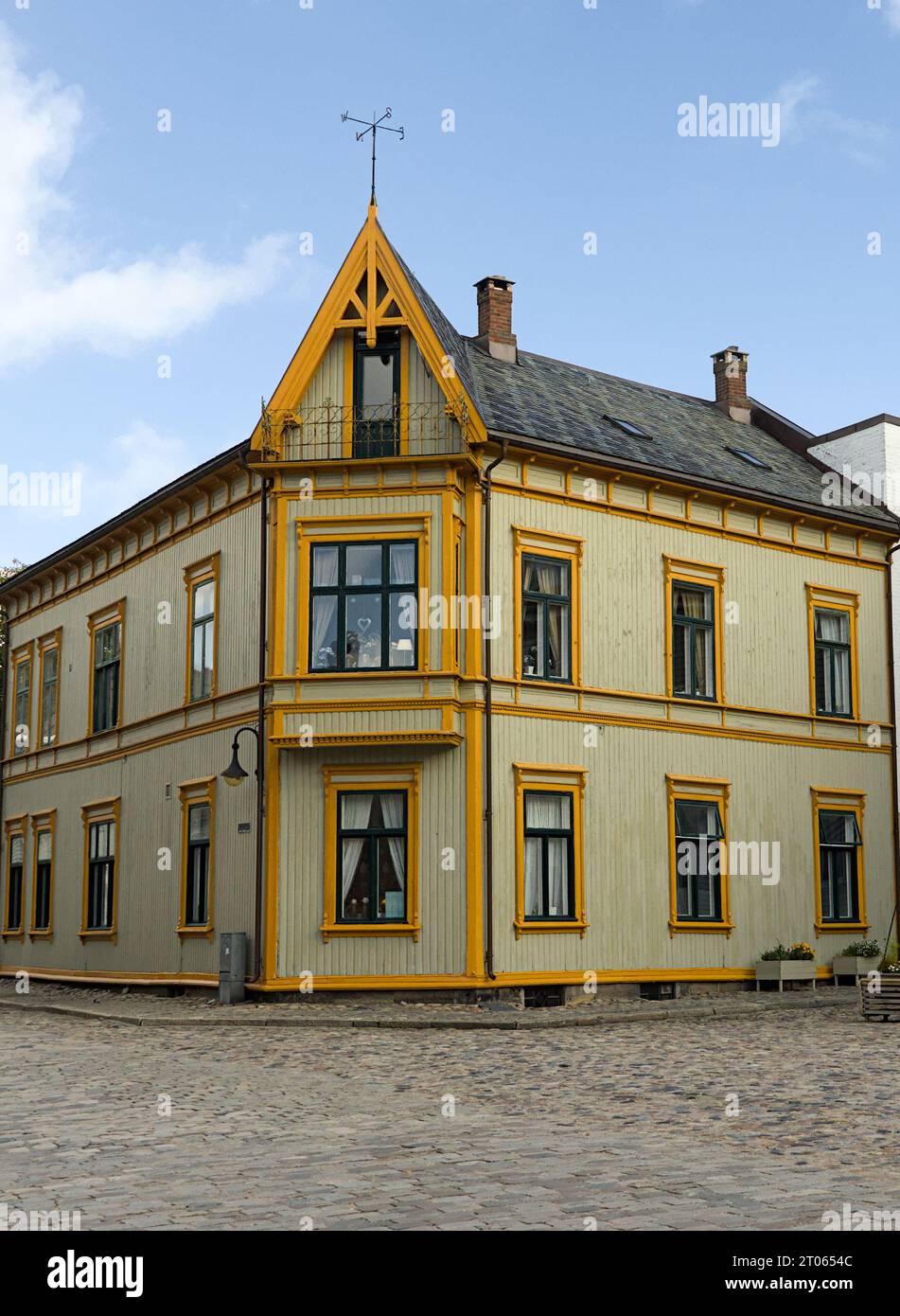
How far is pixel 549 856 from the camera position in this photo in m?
23.4

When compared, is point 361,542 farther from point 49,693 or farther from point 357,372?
point 49,693

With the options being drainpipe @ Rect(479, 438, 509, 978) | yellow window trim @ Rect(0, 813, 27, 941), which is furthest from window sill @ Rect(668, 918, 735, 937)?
yellow window trim @ Rect(0, 813, 27, 941)

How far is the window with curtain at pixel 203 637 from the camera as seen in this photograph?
25.5 m

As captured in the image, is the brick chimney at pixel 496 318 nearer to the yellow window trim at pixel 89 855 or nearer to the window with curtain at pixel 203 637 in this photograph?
the window with curtain at pixel 203 637

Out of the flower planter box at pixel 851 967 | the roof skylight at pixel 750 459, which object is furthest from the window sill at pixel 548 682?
the roof skylight at pixel 750 459

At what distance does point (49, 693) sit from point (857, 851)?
17249 mm

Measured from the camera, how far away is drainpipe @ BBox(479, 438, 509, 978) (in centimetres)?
2209

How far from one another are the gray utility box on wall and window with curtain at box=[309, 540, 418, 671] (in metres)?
4.25

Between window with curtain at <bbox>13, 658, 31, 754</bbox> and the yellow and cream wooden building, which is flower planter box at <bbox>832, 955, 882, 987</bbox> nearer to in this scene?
the yellow and cream wooden building

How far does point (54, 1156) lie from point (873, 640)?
22.4 meters

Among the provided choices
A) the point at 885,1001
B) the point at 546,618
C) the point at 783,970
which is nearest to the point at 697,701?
the point at 546,618

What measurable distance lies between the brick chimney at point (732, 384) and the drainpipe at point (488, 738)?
11392mm
